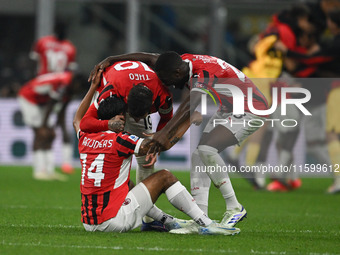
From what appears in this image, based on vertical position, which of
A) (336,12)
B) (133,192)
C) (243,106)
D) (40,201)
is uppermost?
(336,12)

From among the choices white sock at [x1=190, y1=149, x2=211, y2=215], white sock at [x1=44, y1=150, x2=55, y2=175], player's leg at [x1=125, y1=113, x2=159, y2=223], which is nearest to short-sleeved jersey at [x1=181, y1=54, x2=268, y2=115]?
white sock at [x1=190, y1=149, x2=211, y2=215]

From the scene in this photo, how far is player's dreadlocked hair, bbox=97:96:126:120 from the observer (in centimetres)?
657

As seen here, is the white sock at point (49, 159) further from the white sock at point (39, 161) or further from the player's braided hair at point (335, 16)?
the player's braided hair at point (335, 16)

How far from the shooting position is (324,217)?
8.42 meters

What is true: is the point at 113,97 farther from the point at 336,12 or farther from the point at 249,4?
the point at 249,4

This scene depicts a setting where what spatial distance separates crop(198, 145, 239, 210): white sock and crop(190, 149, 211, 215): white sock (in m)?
0.11

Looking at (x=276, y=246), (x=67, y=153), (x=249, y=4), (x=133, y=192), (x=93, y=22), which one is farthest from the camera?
(x=93, y=22)

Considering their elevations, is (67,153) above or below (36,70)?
below

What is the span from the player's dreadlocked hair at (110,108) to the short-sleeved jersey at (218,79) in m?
0.64

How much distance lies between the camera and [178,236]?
643 centimetres

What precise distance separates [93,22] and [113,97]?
42.9ft

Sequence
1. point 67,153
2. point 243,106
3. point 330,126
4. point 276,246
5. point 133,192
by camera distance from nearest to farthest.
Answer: point 276,246
point 133,192
point 243,106
point 330,126
point 67,153

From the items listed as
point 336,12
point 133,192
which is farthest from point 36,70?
point 133,192

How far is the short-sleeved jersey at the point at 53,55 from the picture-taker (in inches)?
560
